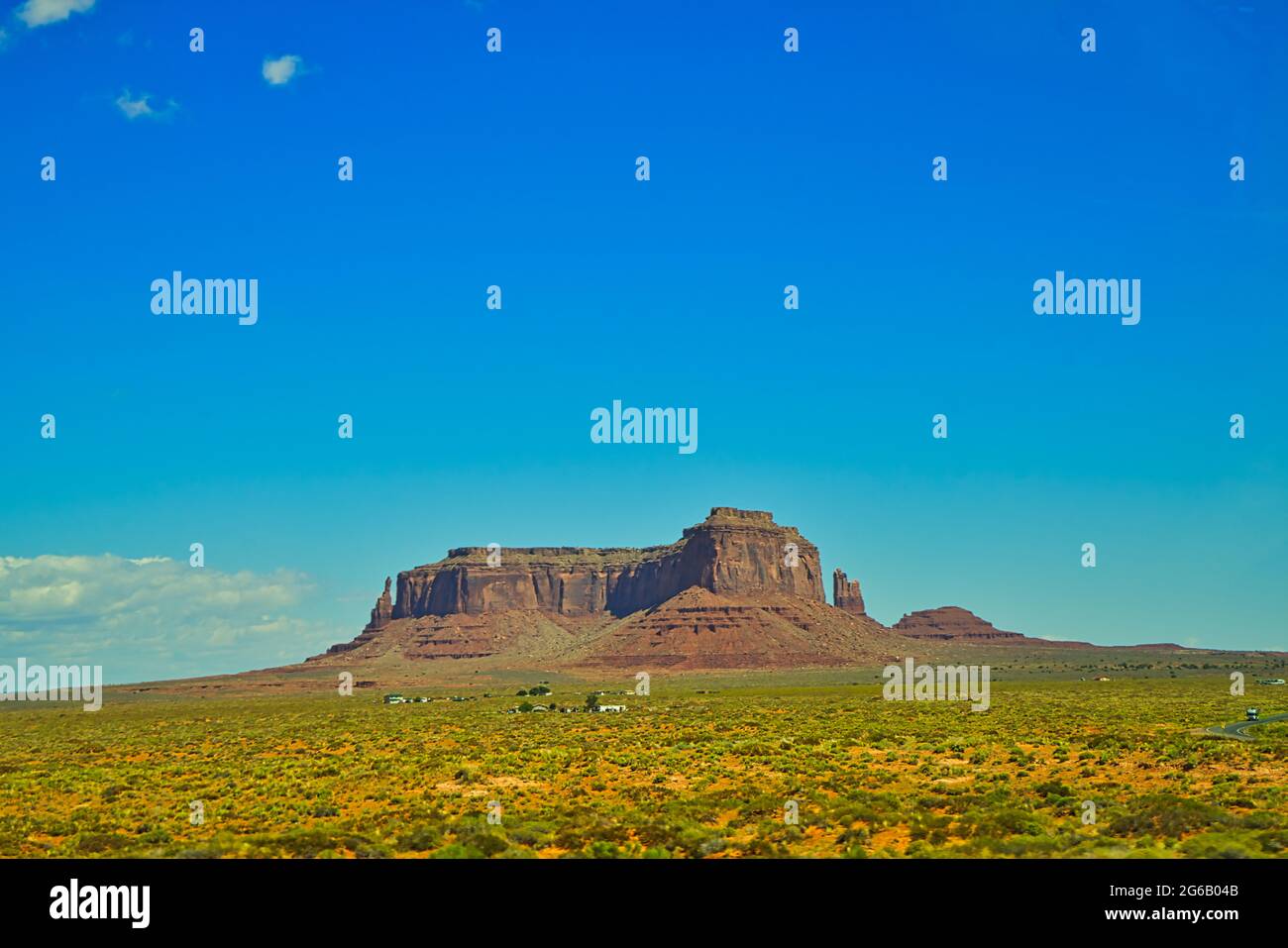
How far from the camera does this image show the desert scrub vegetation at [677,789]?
26641 mm

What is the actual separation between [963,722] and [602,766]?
998 inches

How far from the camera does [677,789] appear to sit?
36.5m

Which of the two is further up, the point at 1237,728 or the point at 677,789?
the point at 677,789

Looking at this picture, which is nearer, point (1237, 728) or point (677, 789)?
point (677, 789)

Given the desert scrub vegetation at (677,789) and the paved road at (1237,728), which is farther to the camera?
the paved road at (1237,728)

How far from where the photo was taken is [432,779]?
4006 cm

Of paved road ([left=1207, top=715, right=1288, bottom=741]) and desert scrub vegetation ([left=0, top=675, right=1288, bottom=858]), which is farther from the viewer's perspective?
paved road ([left=1207, top=715, right=1288, bottom=741])

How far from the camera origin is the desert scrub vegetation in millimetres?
26641

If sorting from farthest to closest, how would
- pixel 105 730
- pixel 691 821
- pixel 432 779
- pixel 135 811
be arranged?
pixel 105 730
pixel 432 779
pixel 135 811
pixel 691 821
